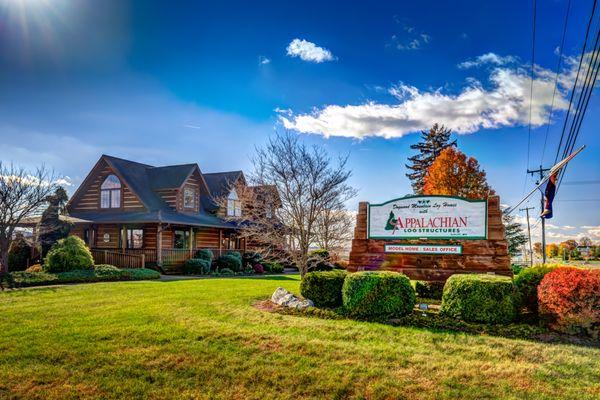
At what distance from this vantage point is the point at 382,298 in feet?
25.7

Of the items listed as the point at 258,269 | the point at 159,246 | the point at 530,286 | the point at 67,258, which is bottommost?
the point at 258,269

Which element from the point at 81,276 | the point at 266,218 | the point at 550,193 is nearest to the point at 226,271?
the point at 81,276

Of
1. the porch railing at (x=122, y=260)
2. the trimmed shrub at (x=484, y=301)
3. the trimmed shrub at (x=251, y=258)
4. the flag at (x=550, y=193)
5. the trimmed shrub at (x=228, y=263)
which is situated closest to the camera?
the trimmed shrub at (x=484, y=301)

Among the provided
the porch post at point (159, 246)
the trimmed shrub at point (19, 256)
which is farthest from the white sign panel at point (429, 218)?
the trimmed shrub at point (19, 256)

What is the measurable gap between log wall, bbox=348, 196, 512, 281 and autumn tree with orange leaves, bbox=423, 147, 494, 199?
69.9 feet

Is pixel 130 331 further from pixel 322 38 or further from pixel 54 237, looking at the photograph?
pixel 54 237

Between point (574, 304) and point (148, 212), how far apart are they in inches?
911

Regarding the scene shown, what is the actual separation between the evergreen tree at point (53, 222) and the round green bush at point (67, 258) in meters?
4.19

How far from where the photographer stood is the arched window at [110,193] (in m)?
26.9

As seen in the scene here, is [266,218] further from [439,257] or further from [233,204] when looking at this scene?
[233,204]

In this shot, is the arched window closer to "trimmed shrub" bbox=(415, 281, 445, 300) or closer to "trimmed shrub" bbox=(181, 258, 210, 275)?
"trimmed shrub" bbox=(181, 258, 210, 275)

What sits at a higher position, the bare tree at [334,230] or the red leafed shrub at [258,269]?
the bare tree at [334,230]

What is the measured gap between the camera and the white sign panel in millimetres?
9883

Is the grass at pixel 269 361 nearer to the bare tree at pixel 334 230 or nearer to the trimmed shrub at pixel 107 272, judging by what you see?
the bare tree at pixel 334 230
